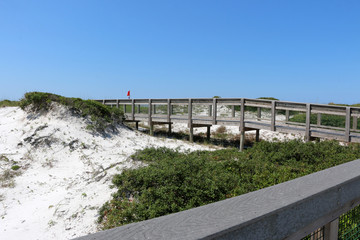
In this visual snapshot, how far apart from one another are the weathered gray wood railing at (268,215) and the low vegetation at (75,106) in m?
12.3

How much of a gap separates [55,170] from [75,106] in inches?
187

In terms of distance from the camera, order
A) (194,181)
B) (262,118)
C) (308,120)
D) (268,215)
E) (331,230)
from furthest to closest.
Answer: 1. (262,118)
2. (308,120)
3. (194,181)
4. (331,230)
5. (268,215)

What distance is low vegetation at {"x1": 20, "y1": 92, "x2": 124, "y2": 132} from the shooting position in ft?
44.5

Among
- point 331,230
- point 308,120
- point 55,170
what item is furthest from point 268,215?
point 308,120

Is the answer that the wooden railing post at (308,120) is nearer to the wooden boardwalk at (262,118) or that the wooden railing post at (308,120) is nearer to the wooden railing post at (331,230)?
the wooden boardwalk at (262,118)

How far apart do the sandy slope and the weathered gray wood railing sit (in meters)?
4.55

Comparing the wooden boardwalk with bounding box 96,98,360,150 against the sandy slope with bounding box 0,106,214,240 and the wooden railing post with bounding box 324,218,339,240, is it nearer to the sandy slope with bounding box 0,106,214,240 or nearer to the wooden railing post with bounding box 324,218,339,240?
the sandy slope with bounding box 0,106,214,240

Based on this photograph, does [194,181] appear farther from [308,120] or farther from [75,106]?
[75,106]

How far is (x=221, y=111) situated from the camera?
87.4 feet

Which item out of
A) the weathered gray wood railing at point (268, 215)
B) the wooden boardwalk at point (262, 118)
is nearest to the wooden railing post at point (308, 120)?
the wooden boardwalk at point (262, 118)

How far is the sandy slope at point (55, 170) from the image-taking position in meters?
5.83

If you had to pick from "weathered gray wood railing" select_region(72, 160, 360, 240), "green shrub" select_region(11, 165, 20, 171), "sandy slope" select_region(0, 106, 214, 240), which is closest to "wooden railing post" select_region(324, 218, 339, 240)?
"weathered gray wood railing" select_region(72, 160, 360, 240)

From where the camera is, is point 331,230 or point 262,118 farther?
point 262,118

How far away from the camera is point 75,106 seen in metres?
13.7
